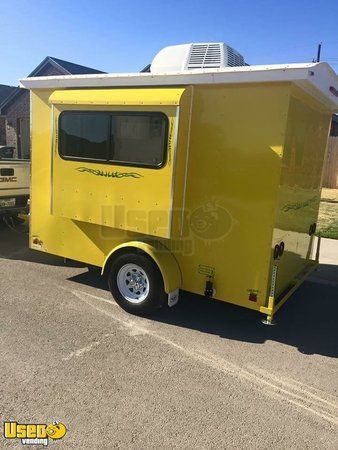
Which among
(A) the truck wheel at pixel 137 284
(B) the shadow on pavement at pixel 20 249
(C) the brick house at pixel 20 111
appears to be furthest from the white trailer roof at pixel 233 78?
(C) the brick house at pixel 20 111

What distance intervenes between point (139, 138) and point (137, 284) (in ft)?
6.00

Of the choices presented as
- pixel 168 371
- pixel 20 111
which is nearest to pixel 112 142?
pixel 168 371

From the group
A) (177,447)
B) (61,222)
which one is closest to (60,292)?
(61,222)

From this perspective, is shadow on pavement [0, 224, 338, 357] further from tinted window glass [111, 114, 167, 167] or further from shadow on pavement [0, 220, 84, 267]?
tinted window glass [111, 114, 167, 167]

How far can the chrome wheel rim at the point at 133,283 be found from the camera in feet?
16.6

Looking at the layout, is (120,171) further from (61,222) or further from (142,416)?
(142,416)

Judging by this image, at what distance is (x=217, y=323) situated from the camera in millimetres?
5000

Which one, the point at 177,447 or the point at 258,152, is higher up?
the point at 258,152

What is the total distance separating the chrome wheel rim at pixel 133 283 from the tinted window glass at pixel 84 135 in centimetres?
145

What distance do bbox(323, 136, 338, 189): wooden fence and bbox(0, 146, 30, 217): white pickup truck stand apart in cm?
1398

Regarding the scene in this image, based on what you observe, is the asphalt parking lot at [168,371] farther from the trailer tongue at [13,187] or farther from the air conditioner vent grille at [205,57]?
the air conditioner vent grille at [205,57]

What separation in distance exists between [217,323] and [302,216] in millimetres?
1880

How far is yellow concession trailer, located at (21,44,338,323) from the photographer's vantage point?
14.0ft

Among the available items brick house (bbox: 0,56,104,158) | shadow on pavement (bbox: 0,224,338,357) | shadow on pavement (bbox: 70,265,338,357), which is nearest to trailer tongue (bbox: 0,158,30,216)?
shadow on pavement (bbox: 0,224,338,357)
